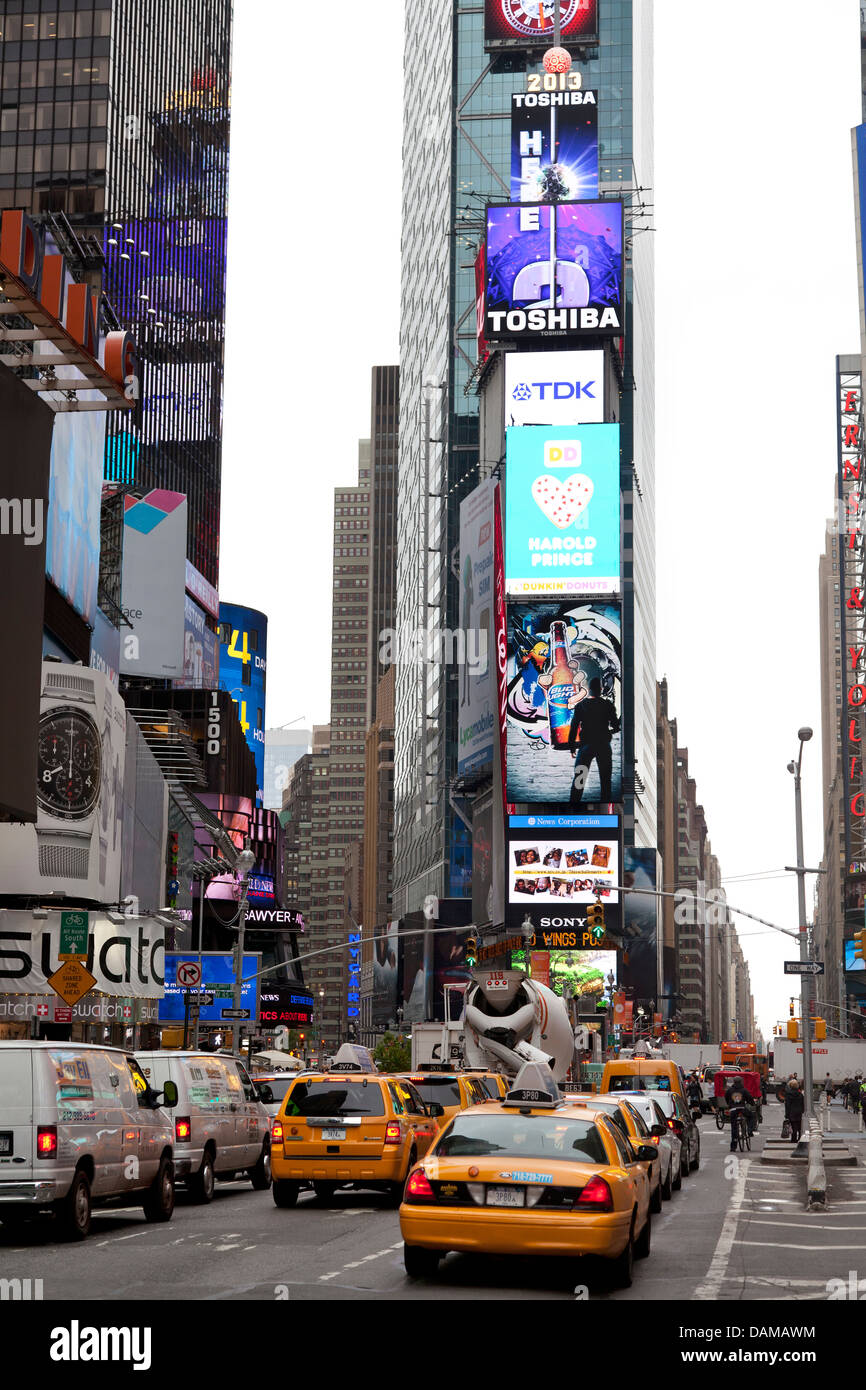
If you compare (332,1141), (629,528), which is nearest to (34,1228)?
(332,1141)

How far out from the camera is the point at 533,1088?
17906 millimetres

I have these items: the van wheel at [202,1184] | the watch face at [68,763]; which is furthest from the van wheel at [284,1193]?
the watch face at [68,763]

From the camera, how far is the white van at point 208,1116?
961 inches

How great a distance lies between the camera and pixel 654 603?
587 feet

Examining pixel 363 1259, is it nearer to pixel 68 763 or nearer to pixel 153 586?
pixel 68 763

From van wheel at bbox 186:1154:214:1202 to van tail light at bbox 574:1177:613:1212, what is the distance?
11913mm

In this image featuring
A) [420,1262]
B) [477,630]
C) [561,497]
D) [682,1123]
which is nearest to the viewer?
[420,1262]

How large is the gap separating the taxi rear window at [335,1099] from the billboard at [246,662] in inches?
4839

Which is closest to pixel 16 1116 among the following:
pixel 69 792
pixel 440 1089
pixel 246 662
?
pixel 440 1089

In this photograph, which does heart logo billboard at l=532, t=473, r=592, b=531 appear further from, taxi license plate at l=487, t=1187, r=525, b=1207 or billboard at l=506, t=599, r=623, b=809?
taxi license plate at l=487, t=1187, r=525, b=1207

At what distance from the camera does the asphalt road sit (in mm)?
13953

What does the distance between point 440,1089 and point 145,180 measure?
106 meters

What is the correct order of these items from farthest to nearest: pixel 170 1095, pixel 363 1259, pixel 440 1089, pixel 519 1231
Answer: pixel 440 1089 < pixel 170 1095 < pixel 363 1259 < pixel 519 1231
